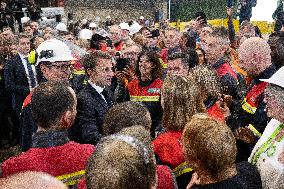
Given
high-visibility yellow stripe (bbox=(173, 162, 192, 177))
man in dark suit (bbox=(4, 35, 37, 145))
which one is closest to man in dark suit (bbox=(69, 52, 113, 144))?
high-visibility yellow stripe (bbox=(173, 162, 192, 177))

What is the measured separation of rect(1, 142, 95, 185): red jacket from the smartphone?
2.99m

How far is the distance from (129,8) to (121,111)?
78.1 feet

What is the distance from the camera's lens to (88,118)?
3506 mm

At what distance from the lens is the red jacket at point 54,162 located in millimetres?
2256

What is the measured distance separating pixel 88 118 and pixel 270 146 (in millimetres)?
1630

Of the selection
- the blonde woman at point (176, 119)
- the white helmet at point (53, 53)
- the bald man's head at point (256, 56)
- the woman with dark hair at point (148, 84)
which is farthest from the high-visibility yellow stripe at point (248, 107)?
the white helmet at point (53, 53)

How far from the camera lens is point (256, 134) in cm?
321

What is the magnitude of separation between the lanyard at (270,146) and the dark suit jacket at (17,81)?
3.60 meters

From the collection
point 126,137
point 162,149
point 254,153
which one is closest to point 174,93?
point 162,149

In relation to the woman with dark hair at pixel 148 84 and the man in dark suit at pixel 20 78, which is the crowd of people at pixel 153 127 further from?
the man in dark suit at pixel 20 78

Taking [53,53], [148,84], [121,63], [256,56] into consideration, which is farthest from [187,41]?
[53,53]

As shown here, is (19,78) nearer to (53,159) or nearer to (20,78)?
(20,78)

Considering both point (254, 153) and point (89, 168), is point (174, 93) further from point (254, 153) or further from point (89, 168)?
point (89, 168)

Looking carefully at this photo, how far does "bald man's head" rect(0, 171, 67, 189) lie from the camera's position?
1.13m
